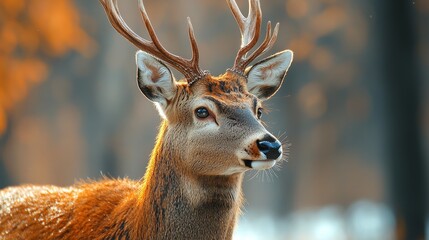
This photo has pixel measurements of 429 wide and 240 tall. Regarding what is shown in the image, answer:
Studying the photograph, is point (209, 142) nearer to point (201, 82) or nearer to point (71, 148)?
point (201, 82)

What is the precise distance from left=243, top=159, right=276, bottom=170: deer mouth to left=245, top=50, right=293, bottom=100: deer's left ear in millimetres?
1055

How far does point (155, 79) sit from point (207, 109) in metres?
0.50

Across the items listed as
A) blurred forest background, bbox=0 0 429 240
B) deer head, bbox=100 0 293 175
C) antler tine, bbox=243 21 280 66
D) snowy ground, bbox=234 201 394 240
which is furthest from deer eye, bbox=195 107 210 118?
snowy ground, bbox=234 201 394 240

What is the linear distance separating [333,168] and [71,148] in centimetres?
564

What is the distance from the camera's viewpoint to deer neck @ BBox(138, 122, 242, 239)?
19.9 ft

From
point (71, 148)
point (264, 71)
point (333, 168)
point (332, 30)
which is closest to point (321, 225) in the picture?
point (333, 168)

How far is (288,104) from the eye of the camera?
61.5 feet

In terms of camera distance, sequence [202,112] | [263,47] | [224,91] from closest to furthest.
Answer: [202,112], [224,91], [263,47]

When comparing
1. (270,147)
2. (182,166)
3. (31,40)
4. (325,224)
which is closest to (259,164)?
(270,147)

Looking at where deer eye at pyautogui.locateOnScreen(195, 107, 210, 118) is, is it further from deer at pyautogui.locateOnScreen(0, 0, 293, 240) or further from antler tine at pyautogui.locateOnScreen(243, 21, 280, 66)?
antler tine at pyautogui.locateOnScreen(243, 21, 280, 66)

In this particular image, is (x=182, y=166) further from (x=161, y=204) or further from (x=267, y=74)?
(x=267, y=74)

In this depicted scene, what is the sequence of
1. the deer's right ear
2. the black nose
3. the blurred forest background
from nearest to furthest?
the black nose < the deer's right ear < the blurred forest background

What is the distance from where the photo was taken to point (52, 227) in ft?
21.5

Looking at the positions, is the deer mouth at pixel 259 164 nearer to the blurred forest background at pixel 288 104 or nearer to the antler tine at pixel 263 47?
the antler tine at pixel 263 47
